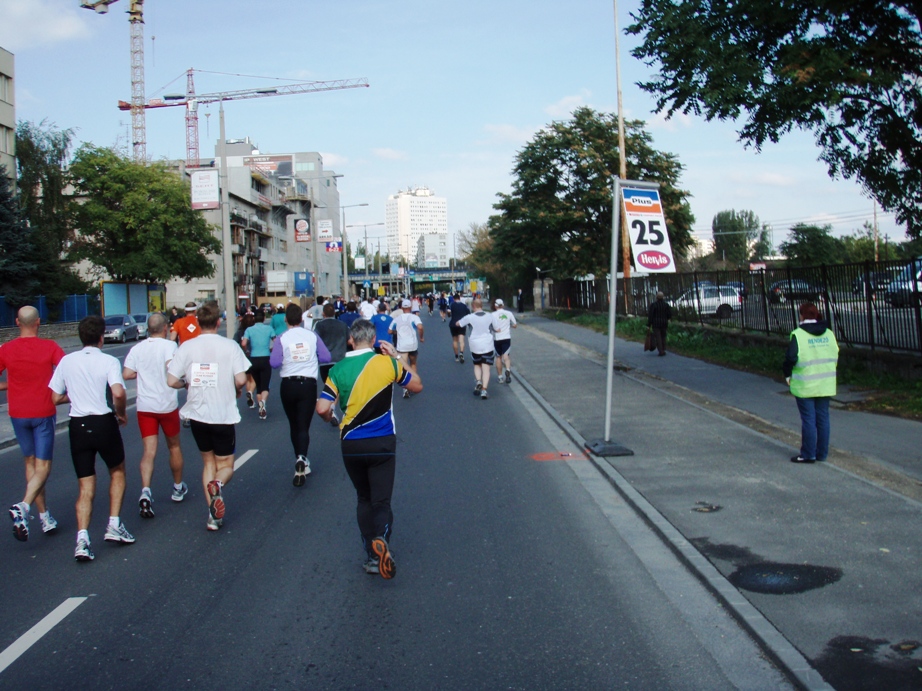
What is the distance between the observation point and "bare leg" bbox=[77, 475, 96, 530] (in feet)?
20.3

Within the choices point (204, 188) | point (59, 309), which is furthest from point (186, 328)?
point (59, 309)

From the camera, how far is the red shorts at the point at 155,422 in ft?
24.5

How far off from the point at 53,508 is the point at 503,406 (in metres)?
8.02

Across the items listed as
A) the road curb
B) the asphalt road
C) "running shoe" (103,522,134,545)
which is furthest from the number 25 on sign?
"running shoe" (103,522,134,545)

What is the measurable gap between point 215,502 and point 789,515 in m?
4.56

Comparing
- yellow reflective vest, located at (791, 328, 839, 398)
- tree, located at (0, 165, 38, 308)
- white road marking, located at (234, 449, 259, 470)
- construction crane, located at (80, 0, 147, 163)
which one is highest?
construction crane, located at (80, 0, 147, 163)

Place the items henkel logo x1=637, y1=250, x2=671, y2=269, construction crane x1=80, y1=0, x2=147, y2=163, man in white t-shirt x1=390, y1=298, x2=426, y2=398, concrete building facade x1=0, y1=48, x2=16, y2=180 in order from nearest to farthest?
henkel logo x1=637, y1=250, x2=671, y2=269 → man in white t-shirt x1=390, y1=298, x2=426, y2=398 → concrete building facade x1=0, y1=48, x2=16, y2=180 → construction crane x1=80, y1=0, x2=147, y2=163

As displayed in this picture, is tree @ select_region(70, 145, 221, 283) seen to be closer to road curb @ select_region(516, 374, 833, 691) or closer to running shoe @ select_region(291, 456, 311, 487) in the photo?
running shoe @ select_region(291, 456, 311, 487)

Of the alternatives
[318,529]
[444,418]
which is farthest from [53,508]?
[444,418]

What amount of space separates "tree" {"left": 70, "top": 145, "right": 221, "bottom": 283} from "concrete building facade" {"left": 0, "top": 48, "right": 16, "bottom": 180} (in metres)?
4.36

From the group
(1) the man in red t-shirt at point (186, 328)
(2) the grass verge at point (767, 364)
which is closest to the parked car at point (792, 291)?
(2) the grass verge at point (767, 364)

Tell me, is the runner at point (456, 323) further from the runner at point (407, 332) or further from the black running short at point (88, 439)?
the black running short at point (88, 439)

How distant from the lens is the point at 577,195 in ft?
148

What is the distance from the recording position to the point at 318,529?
6.83 metres
